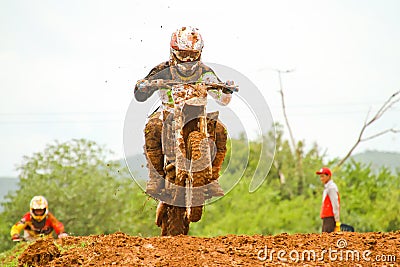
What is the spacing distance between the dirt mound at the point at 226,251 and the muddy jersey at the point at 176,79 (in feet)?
A: 6.34

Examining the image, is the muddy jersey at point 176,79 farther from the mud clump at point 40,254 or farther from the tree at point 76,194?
the tree at point 76,194

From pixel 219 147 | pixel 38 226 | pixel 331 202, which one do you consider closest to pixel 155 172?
pixel 219 147

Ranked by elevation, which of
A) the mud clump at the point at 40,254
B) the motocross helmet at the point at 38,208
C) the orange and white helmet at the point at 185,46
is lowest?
the mud clump at the point at 40,254

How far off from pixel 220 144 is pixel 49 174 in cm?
2152

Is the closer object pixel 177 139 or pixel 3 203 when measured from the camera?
pixel 177 139

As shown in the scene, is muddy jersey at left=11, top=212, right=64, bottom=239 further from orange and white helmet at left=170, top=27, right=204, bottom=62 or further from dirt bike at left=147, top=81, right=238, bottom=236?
orange and white helmet at left=170, top=27, right=204, bottom=62

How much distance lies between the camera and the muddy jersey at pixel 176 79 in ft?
32.6

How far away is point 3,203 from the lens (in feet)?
100

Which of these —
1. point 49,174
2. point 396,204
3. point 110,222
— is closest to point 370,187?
point 396,204

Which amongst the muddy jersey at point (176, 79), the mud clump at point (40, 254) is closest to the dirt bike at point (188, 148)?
the muddy jersey at point (176, 79)

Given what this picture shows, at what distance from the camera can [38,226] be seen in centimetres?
1548

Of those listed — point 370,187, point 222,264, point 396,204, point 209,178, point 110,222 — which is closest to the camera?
point 222,264

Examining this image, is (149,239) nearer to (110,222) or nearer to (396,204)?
(110,222)

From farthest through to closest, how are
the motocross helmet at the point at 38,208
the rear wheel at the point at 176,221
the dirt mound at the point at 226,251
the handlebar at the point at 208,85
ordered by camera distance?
the motocross helmet at the point at 38,208 < the rear wheel at the point at 176,221 < the handlebar at the point at 208,85 < the dirt mound at the point at 226,251
